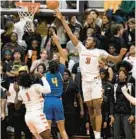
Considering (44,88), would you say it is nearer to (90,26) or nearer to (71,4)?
(90,26)

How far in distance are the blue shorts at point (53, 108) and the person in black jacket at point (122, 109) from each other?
114 cm

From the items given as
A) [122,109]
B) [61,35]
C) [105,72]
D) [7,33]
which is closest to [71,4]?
[61,35]

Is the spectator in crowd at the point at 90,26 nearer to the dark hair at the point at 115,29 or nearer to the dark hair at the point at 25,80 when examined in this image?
the dark hair at the point at 115,29

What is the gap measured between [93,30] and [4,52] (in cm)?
214

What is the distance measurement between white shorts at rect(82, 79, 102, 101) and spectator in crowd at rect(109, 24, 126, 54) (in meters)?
2.61

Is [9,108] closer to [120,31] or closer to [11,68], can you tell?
[11,68]

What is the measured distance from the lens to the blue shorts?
1231 centimetres

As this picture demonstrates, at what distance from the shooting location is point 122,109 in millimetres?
12789

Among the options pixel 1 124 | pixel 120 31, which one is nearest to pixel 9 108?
A: pixel 1 124

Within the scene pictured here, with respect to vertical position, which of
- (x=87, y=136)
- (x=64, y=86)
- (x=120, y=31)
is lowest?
(x=87, y=136)

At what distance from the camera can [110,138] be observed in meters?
13.3

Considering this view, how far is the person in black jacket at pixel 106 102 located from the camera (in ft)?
42.8

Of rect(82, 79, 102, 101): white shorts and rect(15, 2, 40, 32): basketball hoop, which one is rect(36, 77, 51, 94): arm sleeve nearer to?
rect(82, 79, 102, 101): white shorts

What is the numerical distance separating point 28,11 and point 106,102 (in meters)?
4.84
